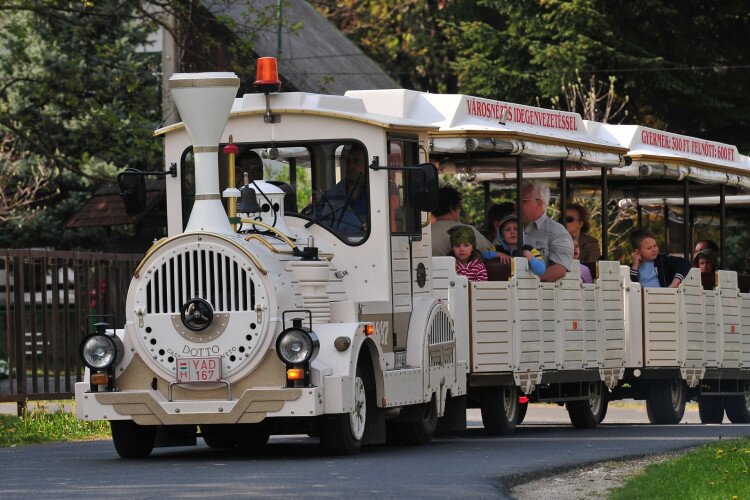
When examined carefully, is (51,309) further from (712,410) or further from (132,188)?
(712,410)

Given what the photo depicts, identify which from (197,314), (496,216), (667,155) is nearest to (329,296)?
(197,314)

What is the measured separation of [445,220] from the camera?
57.6 ft

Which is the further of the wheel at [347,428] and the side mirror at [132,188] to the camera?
the side mirror at [132,188]

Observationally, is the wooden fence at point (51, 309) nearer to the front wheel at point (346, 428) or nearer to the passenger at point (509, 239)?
the passenger at point (509, 239)

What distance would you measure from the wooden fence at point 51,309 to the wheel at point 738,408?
7367mm

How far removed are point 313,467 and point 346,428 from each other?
3.00 feet

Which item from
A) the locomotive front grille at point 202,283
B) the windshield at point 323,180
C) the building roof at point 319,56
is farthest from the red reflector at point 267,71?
the building roof at point 319,56

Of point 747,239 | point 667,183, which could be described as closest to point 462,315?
point 667,183

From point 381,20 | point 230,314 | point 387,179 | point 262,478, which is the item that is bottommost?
point 262,478

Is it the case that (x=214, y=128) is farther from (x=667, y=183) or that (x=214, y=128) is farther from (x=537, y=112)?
(x=667, y=183)

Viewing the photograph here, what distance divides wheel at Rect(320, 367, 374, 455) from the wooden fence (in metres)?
5.27

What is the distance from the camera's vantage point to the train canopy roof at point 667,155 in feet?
67.5

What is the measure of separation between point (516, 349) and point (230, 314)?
4516 mm

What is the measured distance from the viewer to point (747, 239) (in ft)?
118
